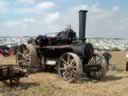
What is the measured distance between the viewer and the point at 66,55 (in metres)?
13.9

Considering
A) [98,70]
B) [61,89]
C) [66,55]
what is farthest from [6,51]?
[61,89]

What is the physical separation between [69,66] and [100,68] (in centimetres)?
189

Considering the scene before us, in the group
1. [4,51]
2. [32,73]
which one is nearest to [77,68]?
[32,73]

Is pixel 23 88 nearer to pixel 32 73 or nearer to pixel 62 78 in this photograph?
pixel 62 78

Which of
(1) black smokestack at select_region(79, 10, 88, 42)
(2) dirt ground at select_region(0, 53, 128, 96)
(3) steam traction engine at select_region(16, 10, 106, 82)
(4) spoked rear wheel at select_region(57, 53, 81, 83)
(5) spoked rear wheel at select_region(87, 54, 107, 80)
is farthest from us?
Answer: (5) spoked rear wheel at select_region(87, 54, 107, 80)

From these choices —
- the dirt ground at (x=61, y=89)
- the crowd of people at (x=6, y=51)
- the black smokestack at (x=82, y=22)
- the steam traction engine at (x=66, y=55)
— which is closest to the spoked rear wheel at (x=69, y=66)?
the steam traction engine at (x=66, y=55)

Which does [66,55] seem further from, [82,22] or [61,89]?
[61,89]

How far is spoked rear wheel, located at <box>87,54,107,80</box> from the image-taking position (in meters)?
14.6

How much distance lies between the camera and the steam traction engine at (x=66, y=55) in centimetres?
1359

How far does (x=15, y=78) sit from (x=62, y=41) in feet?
14.6

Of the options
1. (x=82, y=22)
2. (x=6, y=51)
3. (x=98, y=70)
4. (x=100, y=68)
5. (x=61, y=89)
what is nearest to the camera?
(x=61, y=89)

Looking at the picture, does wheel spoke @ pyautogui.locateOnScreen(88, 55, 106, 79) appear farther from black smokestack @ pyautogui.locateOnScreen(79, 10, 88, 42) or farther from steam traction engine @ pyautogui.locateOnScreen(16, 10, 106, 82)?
black smokestack @ pyautogui.locateOnScreen(79, 10, 88, 42)

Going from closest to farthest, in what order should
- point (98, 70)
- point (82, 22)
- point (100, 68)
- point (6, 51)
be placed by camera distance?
point (82, 22)
point (100, 68)
point (98, 70)
point (6, 51)

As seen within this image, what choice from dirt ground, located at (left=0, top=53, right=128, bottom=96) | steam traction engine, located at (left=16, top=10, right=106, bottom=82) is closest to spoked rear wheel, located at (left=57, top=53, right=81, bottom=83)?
steam traction engine, located at (left=16, top=10, right=106, bottom=82)
